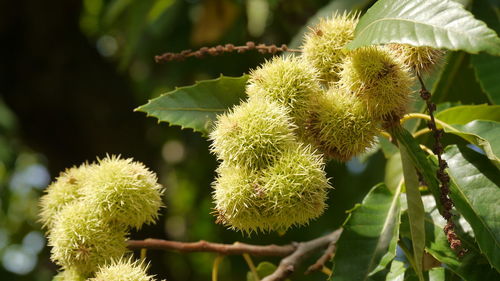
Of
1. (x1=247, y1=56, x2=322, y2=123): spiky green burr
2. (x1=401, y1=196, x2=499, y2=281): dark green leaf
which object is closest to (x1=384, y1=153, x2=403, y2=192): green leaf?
(x1=401, y1=196, x2=499, y2=281): dark green leaf

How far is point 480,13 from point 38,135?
3.31 m

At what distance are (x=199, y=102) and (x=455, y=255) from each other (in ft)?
2.65

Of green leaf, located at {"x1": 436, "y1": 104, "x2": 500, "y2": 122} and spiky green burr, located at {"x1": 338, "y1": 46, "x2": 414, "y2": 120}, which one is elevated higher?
spiky green burr, located at {"x1": 338, "y1": 46, "x2": 414, "y2": 120}

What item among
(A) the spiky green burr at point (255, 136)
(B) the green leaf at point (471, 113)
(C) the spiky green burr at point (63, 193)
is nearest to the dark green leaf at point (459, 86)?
(B) the green leaf at point (471, 113)

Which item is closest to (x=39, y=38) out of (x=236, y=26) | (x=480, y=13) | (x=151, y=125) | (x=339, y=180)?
(x=151, y=125)

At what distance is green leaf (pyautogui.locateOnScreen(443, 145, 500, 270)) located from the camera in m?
1.40

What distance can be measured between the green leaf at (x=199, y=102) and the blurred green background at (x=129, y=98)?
1.77 meters

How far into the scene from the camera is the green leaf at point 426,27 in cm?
117

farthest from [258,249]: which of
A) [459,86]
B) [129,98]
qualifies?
[129,98]

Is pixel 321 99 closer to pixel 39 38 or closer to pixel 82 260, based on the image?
pixel 82 260

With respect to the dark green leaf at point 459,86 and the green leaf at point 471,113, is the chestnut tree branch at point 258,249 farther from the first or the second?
the dark green leaf at point 459,86

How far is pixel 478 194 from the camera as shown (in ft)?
4.90

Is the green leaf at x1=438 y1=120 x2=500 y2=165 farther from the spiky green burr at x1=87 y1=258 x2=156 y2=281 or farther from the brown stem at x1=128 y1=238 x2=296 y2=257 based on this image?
the spiky green burr at x1=87 y1=258 x2=156 y2=281

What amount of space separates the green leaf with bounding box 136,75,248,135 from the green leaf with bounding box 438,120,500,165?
0.60m
